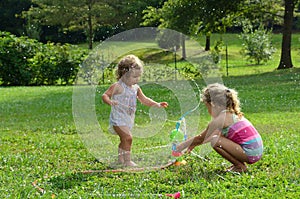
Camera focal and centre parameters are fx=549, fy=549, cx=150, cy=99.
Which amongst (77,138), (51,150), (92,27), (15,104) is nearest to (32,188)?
(51,150)

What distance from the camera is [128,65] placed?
6.07 meters

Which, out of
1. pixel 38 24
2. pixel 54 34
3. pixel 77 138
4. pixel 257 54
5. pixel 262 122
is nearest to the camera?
pixel 77 138

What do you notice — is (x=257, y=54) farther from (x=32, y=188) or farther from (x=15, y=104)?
(x=32, y=188)

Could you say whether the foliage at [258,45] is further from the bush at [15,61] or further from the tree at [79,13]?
the bush at [15,61]

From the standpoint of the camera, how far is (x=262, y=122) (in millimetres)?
9641

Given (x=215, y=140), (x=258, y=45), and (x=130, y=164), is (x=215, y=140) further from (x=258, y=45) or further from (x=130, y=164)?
(x=258, y=45)

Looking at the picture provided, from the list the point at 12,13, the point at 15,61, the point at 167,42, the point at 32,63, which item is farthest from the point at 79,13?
the point at 167,42

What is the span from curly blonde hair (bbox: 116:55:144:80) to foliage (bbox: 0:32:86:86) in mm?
16093

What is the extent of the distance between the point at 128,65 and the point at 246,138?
1.52 m

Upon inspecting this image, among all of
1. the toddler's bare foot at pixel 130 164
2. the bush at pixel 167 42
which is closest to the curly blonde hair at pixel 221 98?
the toddler's bare foot at pixel 130 164

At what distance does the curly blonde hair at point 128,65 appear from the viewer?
602 cm

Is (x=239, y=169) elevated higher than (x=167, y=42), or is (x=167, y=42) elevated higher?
(x=167, y=42)

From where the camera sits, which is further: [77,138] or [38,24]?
[38,24]

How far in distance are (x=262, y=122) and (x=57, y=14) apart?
2592cm
